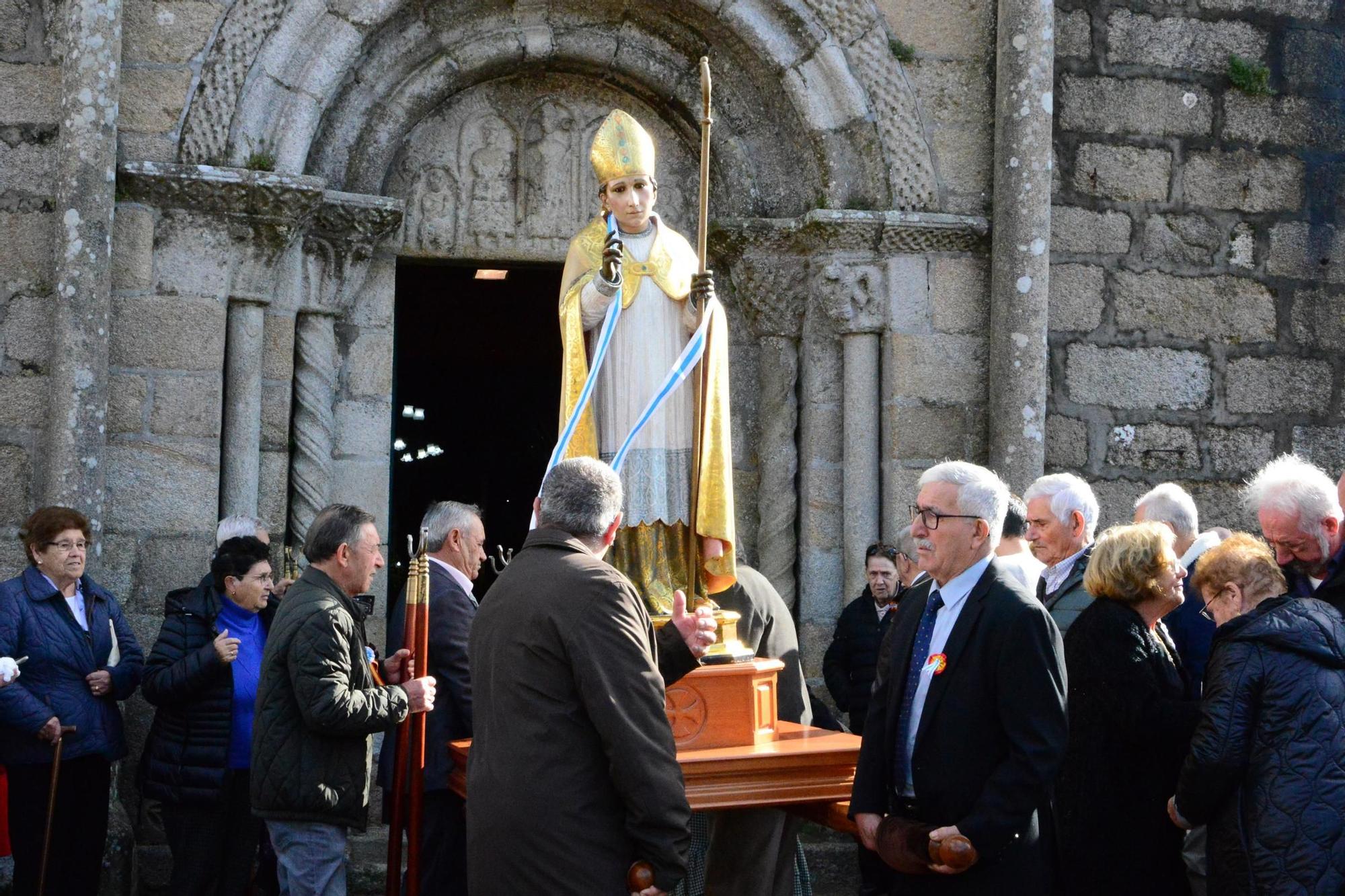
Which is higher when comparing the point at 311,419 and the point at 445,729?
the point at 311,419

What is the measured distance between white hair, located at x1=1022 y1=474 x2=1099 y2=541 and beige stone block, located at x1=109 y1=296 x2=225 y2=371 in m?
3.31

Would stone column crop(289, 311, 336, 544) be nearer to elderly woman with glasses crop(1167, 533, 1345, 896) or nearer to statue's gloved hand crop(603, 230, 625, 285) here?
statue's gloved hand crop(603, 230, 625, 285)

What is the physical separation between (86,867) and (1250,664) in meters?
3.81

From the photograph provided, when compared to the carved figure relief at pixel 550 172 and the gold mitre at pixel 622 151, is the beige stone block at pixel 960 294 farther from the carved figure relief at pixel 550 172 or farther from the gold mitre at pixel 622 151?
the gold mitre at pixel 622 151

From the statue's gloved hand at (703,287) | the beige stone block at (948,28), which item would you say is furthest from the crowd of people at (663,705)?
the beige stone block at (948,28)

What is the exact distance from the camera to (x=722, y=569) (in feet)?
14.4

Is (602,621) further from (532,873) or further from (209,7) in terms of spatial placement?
(209,7)

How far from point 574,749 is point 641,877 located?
30 cm

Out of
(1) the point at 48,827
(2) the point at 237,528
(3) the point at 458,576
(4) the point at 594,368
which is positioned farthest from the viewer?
(2) the point at 237,528

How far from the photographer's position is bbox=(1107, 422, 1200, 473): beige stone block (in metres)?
6.85

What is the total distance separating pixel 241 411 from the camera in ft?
20.0

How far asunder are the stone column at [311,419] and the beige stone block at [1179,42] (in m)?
3.77

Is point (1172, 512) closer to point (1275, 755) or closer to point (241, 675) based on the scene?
point (1275, 755)

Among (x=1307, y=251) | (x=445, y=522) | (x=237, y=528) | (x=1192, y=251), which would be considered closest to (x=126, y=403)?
(x=237, y=528)
